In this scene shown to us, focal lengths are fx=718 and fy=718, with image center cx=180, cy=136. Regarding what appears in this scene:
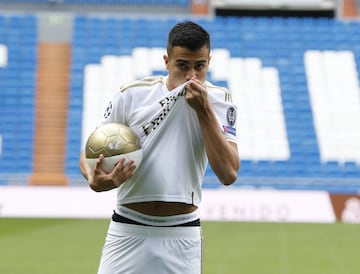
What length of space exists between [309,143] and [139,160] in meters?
16.1

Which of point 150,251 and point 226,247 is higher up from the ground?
point 226,247

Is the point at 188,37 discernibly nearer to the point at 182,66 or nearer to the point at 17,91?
the point at 182,66

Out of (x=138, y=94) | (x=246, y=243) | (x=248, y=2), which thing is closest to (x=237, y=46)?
(x=248, y=2)

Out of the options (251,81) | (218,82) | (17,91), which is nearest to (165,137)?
(218,82)

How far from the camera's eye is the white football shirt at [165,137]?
10.6 ft

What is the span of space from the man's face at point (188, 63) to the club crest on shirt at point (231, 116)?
25 cm

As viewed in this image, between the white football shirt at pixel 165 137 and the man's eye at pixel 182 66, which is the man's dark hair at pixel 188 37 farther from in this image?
the white football shirt at pixel 165 137

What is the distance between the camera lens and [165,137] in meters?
3.28

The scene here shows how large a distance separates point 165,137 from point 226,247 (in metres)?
7.59

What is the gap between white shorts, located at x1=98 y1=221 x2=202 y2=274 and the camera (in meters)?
3.22

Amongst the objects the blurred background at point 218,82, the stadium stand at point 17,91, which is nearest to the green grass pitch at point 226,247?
the blurred background at point 218,82

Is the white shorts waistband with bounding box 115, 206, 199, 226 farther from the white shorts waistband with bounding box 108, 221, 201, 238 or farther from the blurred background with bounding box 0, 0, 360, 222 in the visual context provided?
the blurred background with bounding box 0, 0, 360, 222

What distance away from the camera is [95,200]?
15.0m

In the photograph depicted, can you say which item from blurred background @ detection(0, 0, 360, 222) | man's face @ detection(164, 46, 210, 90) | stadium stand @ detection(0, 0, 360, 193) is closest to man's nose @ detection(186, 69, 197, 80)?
man's face @ detection(164, 46, 210, 90)
